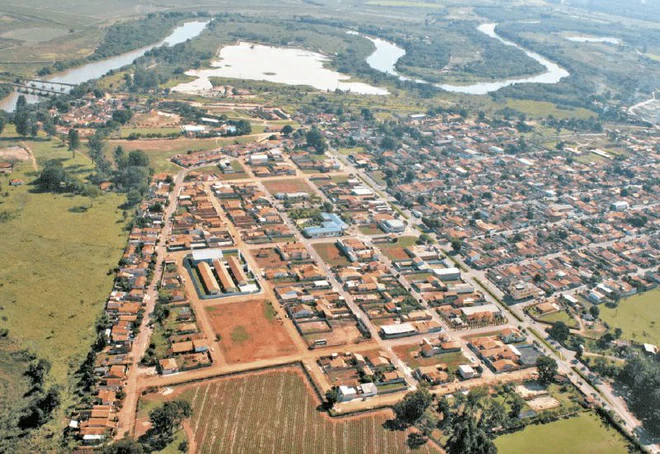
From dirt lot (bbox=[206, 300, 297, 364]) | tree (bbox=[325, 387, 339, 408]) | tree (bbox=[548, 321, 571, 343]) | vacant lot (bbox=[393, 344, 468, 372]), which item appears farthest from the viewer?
tree (bbox=[548, 321, 571, 343])

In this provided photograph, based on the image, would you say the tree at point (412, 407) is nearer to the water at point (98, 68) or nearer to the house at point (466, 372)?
the house at point (466, 372)

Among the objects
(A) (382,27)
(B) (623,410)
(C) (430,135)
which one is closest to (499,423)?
(B) (623,410)

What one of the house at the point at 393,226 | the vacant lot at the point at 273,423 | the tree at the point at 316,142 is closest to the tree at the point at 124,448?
the vacant lot at the point at 273,423

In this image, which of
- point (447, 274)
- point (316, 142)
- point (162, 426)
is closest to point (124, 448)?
point (162, 426)

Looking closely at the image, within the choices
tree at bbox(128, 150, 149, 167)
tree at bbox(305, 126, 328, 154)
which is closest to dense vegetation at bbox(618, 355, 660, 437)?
tree at bbox(305, 126, 328, 154)

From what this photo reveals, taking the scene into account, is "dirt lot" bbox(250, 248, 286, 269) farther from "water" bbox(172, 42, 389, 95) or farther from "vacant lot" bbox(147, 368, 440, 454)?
"water" bbox(172, 42, 389, 95)

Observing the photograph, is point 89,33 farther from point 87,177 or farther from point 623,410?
point 623,410
